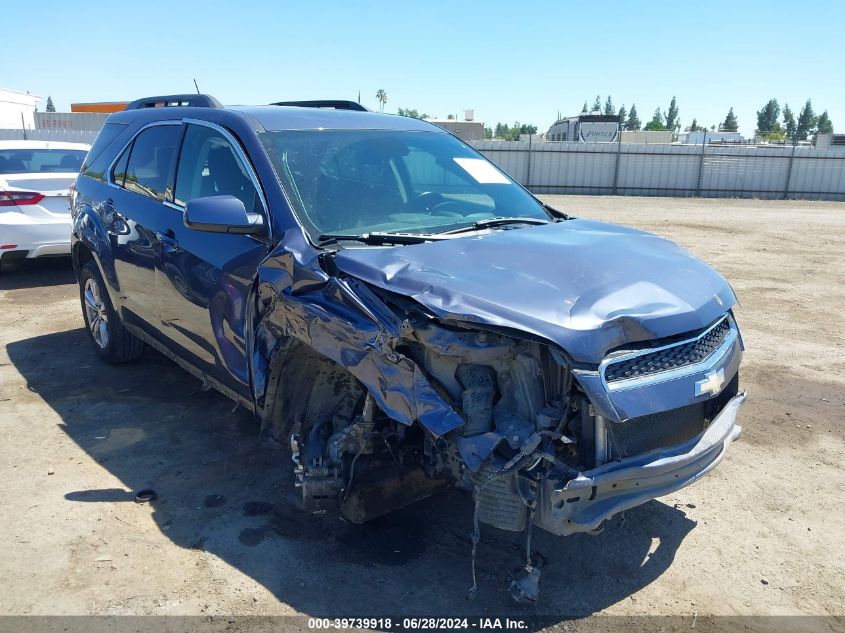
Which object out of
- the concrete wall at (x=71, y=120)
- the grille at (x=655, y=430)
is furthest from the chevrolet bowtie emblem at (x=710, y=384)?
the concrete wall at (x=71, y=120)

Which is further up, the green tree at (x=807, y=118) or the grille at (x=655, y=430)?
the green tree at (x=807, y=118)

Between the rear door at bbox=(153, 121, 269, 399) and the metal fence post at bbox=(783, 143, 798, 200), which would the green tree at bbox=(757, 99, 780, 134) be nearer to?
the metal fence post at bbox=(783, 143, 798, 200)

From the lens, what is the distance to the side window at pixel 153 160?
4.50 meters

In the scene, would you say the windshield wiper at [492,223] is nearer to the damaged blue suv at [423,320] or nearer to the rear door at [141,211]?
the damaged blue suv at [423,320]

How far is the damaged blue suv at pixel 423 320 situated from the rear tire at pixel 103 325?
3.38 feet

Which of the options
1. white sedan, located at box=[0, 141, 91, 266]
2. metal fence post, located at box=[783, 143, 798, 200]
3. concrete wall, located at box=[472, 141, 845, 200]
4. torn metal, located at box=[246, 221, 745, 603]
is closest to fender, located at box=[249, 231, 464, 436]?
torn metal, located at box=[246, 221, 745, 603]

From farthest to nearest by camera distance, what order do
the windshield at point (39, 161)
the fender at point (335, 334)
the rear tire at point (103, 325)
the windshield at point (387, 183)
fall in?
the windshield at point (39, 161) < the rear tire at point (103, 325) < the windshield at point (387, 183) < the fender at point (335, 334)

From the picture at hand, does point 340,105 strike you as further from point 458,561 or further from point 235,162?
point 458,561

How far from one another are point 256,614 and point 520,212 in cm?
267

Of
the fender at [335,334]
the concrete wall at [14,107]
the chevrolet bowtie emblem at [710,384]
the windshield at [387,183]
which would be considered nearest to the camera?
the fender at [335,334]

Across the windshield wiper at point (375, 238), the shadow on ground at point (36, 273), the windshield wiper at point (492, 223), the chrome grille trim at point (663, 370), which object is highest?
the windshield wiper at point (492, 223)

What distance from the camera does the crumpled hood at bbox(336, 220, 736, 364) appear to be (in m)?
2.65

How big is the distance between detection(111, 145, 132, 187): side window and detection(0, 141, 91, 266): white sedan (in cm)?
374

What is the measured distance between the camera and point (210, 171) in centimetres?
407
